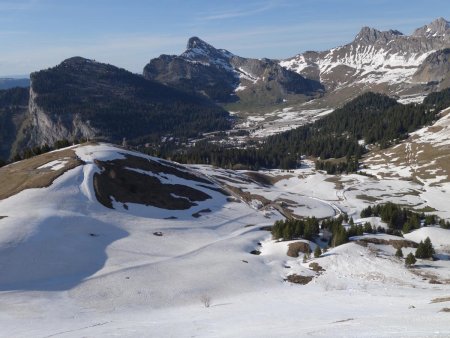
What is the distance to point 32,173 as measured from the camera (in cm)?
9512

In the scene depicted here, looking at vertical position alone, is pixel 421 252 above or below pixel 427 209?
above

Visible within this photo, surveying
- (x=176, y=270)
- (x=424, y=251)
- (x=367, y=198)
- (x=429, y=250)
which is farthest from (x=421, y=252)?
(x=367, y=198)

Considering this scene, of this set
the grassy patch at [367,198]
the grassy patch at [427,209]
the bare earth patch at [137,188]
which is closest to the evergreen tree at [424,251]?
the bare earth patch at [137,188]

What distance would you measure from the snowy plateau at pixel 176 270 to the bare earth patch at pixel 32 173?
2.48 ft

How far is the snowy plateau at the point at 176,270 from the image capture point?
3925 centimetres

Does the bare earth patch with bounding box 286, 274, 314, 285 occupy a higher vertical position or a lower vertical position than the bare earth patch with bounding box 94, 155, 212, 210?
lower

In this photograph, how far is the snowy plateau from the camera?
3925 cm

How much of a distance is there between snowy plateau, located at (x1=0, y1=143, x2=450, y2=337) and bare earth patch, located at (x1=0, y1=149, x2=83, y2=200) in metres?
0.76

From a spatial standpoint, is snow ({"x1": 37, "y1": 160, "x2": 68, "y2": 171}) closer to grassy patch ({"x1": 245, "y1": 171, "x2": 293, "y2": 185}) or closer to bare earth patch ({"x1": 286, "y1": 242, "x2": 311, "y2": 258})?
bare earth patch ({"x1": 286, "y1": 242, "x2": 311, "y2": 258})

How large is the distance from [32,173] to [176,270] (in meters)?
50.5

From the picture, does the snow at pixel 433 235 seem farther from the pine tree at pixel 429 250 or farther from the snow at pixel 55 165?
the snow at pixel 55 165

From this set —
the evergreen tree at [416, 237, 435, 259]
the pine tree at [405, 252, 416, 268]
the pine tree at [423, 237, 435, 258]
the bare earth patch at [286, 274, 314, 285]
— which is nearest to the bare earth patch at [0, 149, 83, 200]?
the bare earth patch at [286, 274, 314, 285]

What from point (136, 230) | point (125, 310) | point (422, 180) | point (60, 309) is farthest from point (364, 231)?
point (422, 180)

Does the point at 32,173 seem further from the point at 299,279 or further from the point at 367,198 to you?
the point at 367,198
